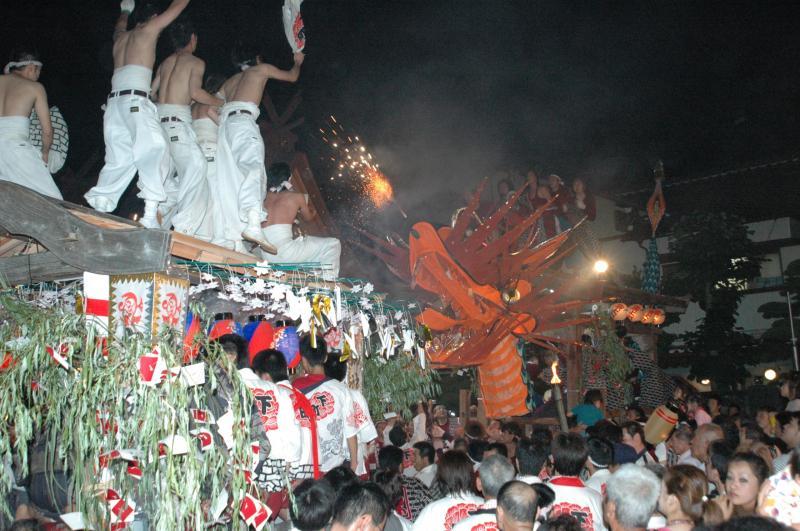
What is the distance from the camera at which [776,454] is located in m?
5.46

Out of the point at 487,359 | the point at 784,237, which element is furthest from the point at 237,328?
the point at 784,237

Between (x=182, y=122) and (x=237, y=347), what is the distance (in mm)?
2344

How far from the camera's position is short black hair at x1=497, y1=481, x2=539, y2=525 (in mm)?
3164

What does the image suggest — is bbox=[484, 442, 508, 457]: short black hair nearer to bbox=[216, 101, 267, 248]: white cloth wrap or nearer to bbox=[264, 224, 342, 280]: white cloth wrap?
bbox=[264, 224, 342, 280]: white cloth wrap

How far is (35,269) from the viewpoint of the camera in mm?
4387

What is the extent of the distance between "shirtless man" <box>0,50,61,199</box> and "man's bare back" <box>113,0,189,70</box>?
26.5 inches

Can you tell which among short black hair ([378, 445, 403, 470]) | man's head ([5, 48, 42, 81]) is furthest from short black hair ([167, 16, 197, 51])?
short black hair ([378, 445, 403, 470])

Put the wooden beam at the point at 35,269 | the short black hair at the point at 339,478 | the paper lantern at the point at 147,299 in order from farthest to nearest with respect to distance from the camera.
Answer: the wooden beam at the point at 35,269 < the paper lantern at the point at 147,299 < the short black hair at the point at 339,478

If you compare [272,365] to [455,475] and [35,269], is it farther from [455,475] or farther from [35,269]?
[35,269]

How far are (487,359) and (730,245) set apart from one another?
859 cm

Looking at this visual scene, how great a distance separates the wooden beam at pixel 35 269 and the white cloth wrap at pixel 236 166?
1882 millimetres

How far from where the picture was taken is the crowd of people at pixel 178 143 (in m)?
5.38

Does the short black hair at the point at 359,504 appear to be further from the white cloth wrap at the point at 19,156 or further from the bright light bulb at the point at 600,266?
the bright light bulb at the point at 600,266

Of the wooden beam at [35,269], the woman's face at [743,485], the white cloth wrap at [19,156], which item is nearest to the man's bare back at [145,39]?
the white cloth wrap at [19,156]
